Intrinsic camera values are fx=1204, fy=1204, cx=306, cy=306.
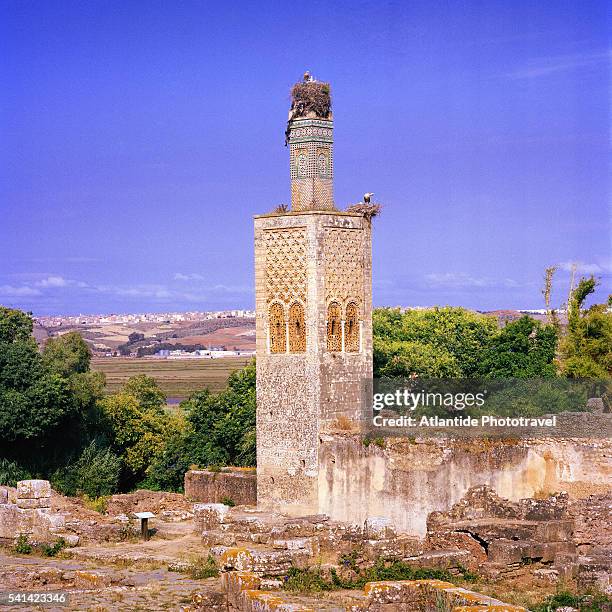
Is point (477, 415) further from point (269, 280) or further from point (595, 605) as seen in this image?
point (595, 605)

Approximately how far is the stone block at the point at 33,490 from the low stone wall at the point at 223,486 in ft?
16.5

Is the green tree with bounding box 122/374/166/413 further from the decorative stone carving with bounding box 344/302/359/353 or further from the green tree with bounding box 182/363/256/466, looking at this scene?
the decorative stone carving with bounding box 344/302/359/353

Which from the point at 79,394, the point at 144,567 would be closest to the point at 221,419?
the point at 79,394

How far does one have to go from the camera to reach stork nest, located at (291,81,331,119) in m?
27.4

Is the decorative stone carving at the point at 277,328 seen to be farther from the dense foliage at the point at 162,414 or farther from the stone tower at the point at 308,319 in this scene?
the dense foliage at the point at 162,414

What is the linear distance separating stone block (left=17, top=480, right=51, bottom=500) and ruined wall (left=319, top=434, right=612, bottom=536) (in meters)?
5.86

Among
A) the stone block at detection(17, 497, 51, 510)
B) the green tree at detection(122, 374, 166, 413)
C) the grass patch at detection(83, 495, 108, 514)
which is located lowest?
the grass patch at detection(83, 495, 108, 514)

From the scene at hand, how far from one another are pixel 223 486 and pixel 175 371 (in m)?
102

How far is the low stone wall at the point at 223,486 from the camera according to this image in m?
28.4

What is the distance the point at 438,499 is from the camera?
2441cm

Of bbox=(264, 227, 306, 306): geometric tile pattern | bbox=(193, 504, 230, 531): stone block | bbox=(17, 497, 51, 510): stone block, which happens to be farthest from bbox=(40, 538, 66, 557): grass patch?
bbox=(264, 227, 306, 306): geometric tile pattern

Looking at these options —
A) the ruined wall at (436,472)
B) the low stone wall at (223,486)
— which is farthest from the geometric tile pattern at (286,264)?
the low stone wall at (223,486)

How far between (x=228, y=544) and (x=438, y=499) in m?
4.93

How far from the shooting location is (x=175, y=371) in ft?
429
